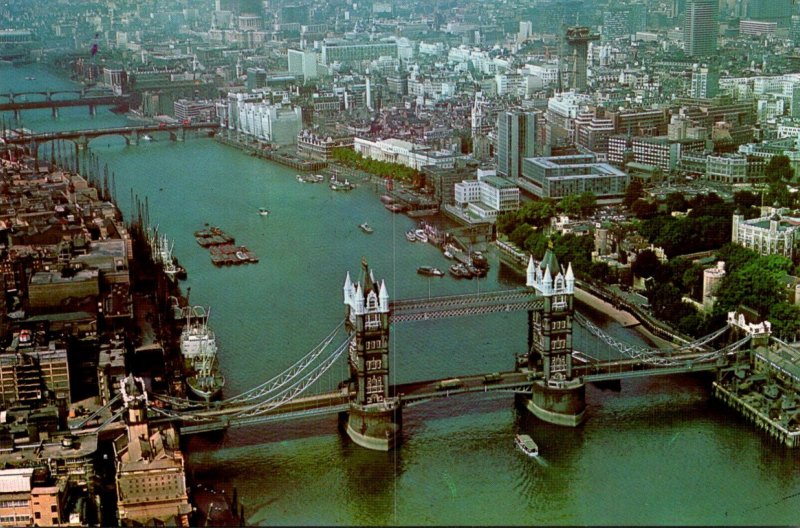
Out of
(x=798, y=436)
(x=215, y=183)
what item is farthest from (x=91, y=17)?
(x=798, y=436)

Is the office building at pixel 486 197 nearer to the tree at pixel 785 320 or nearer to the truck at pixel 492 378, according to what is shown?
the tree at pixel 785 320

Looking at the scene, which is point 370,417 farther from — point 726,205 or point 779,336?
point 726,205

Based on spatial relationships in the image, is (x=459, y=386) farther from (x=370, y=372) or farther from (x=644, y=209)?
(x=644, y=209)

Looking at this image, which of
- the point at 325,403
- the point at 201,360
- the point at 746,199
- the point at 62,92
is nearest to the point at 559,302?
the point at 325,403

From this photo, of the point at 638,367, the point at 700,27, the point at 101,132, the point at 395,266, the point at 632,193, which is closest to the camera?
the point at 638,367

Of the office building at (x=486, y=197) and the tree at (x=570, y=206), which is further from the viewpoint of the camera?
the office building at (x=486, y=197)

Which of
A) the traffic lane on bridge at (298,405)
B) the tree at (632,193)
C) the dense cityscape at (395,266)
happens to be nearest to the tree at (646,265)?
the dense cityscape at (395,266)
